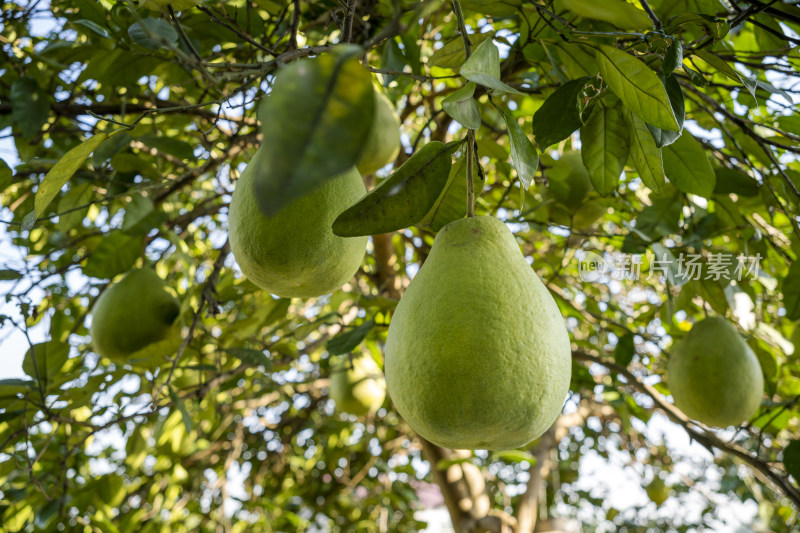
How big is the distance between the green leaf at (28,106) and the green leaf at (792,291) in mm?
1837

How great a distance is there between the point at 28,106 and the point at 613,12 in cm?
145

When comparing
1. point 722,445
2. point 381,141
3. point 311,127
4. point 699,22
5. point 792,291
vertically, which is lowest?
point 722,445

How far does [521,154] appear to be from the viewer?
71 centimetres

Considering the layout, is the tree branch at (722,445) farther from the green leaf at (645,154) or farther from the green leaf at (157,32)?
the green leaf at (157,32)

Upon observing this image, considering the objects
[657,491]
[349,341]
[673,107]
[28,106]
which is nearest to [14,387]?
[28,106]

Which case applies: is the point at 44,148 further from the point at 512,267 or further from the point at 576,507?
the point at 576,507

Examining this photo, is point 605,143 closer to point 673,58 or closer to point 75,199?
point 673,58

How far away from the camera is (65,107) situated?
1.68 m

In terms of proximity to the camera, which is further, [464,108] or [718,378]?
[718,378]

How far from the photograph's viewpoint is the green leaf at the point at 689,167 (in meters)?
1.15

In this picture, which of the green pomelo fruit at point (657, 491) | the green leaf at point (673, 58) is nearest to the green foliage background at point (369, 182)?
the green leaf at point (673, 58)

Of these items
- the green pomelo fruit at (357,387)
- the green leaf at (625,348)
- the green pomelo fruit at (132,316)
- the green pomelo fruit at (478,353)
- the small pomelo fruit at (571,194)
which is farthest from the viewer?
the green pomelo fruit at (357,387)

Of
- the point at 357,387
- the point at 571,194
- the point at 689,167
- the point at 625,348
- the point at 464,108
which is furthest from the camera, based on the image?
the point at 357,387

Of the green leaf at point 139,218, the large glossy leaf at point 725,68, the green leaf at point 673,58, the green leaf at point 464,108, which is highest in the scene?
the green leaf at point 464,108
